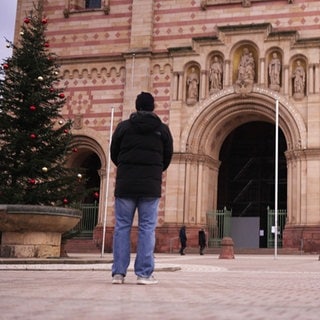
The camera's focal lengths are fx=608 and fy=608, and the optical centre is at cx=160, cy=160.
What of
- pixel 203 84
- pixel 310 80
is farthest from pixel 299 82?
pixel 203 84

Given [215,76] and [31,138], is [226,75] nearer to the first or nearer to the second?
→ [215,76]

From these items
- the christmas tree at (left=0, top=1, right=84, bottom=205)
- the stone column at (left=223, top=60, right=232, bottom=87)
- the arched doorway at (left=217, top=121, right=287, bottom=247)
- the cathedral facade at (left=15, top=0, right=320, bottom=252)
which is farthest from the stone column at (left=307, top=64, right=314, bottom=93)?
the christmas tree at (left=0, top=1, right=84, bottom=205)

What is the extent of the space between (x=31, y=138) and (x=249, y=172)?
972 inches

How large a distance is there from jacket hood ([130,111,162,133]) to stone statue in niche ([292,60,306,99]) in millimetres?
24579

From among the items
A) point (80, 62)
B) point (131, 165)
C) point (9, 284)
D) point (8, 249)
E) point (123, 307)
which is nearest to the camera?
point (123, 307)

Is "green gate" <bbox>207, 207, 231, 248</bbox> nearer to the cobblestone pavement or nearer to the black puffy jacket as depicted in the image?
the black puffy jacket

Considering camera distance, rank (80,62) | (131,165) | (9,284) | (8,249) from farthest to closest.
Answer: (80,62) < (8,249) < (131,165) < (9,284)

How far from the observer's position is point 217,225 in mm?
33719

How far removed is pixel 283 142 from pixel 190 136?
751 centimetres

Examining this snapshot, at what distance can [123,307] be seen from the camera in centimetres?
478

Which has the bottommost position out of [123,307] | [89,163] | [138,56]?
[123,307]

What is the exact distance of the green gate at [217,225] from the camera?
3279 centimetres

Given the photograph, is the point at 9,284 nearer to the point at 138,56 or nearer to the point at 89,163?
the point at 138,56

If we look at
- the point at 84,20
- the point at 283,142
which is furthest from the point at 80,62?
the point at 283,142
